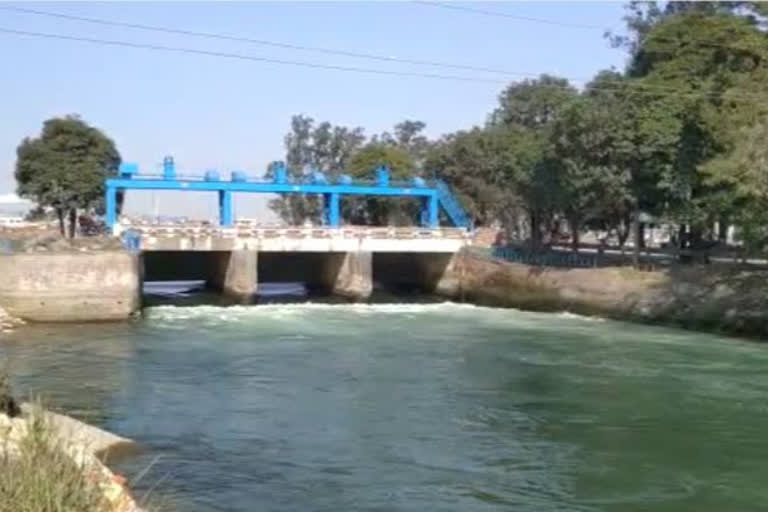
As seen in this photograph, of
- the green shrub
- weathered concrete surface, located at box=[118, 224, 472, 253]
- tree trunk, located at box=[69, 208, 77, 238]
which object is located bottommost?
the green shrub

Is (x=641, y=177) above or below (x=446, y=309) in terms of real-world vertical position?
above

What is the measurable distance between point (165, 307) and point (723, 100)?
976 inches

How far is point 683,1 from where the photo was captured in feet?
195

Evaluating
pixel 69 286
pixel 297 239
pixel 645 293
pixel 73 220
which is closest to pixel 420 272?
pixel 297 239

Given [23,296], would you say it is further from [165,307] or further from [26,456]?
[26,456]

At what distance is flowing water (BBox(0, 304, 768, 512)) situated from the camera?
1650 centimetres

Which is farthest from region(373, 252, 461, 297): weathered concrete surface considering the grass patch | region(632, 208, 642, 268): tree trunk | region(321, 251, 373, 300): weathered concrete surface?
the grass patch

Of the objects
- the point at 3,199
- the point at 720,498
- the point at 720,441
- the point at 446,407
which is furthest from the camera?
the point at 3,199

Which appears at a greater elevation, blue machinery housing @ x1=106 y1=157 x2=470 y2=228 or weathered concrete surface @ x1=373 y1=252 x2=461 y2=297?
blue machinery housing @ x1=106 y1=157 x2=470 y2=228

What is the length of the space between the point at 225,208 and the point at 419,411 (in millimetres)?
32314

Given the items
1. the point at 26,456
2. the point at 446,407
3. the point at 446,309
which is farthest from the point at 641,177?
the point at 26,456

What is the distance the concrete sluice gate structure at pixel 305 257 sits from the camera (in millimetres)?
49062

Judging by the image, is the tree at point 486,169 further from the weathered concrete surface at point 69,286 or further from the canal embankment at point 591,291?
the weathered concrete surface at point 69,286

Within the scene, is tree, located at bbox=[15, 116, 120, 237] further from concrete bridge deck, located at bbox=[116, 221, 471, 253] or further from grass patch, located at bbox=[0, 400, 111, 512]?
grass patch, located at bbox=[0, 400, 111, 512]
